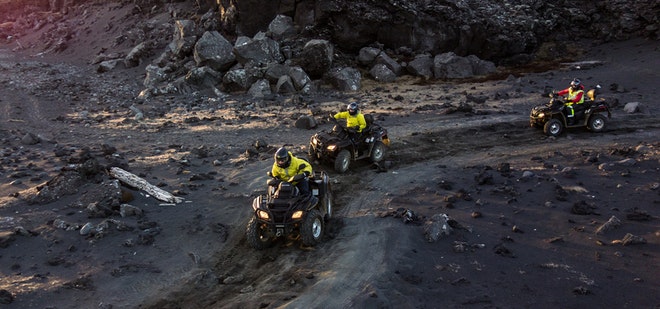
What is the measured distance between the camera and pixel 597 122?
17297mm

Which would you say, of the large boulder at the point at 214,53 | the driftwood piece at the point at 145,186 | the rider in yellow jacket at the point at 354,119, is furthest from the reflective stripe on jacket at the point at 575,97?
the large boulder at the point at 214,53

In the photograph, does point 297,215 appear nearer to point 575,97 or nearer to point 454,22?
point 575,97

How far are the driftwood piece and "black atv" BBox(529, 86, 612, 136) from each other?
483 inches

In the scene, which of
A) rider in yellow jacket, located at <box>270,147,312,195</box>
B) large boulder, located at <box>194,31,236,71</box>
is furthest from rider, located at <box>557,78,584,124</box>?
large boulder, located at <box>194,31,236,71</box>

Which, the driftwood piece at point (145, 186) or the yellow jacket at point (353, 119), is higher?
the yellow jacket at point (353, 119)

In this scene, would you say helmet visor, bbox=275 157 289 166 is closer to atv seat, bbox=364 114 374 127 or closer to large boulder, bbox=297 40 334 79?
atv seat, bbox=364 114 374 127

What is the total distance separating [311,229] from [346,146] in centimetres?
505

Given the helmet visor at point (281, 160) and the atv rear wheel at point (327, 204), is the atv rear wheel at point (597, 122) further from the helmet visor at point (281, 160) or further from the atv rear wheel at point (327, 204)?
the helmet visor at point (281, 160)

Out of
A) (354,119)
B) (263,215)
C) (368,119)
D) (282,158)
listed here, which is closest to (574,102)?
(368,119)

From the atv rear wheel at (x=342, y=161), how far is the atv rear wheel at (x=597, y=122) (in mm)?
9033

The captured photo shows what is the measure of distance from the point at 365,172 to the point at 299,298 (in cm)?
702

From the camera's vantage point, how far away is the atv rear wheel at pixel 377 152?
15.0m

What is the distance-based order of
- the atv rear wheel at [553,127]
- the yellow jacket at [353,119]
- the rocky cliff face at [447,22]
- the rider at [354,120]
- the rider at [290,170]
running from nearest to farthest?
the rider at [290,170] < the rider at [354,120] < the yellow jacket at [353,119] < the atv rear wheel at [553,127] < the rocky cliff face at [447,22]

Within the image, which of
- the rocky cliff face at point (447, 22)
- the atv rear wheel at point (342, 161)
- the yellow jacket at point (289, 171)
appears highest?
the rocky cliff face at point (447, 22)
